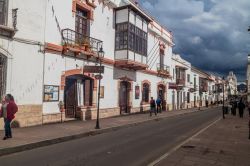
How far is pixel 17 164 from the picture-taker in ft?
25.8

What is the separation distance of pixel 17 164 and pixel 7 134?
11.3 feet

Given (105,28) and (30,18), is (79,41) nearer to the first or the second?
(105,28)

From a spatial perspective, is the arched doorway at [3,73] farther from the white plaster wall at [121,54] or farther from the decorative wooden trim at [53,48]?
the white plaster wall at [121,54]

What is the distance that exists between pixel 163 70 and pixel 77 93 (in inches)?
600

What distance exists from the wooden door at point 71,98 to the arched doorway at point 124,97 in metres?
5.76

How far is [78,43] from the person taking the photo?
18.4 meters

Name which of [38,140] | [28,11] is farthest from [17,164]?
[28,11]

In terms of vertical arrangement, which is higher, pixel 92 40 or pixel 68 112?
pixel 92 40

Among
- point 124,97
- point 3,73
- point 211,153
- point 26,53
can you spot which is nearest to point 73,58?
point 26,53

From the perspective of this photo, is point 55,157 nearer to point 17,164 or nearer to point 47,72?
point 17,164

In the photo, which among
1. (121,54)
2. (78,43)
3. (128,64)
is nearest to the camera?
(78,43)

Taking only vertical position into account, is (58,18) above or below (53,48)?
above

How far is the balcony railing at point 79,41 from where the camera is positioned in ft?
57.5

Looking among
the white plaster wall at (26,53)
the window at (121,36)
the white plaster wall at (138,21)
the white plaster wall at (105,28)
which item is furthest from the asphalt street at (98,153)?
the white plaster wall at (138,21)
